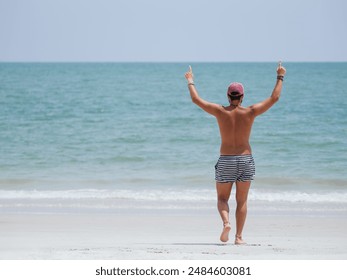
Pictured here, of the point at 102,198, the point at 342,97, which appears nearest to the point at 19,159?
the point at 102,198

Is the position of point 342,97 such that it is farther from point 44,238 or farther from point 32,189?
point 44,238

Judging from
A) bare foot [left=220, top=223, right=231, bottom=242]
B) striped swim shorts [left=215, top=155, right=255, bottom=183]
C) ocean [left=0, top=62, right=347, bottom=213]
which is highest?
ocean [left=0, top=62, right=347, bottom=213]

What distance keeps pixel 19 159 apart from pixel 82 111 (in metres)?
13.2

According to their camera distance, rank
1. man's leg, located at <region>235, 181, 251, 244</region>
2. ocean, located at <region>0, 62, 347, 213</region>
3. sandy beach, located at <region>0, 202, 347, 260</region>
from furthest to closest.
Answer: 1. ocean, located at <region>0, 62, 347, 213</region>
2. man's leg, located at <region>235, 181, 251, 244</region>
3. sandy beach, located at <region>0, 202, 347, 260</region>

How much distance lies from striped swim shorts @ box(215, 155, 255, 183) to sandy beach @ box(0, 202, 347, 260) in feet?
2.14

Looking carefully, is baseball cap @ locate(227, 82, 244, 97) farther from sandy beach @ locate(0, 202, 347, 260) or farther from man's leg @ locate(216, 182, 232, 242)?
sandy beach @ locate(0, 202, 347, 260)

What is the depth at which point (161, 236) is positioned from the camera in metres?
8.81

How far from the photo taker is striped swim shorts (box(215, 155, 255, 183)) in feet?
23.4

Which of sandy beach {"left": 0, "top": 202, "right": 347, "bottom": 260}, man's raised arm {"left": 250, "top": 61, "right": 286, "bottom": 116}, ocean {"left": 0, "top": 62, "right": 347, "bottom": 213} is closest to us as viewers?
man's raised arm {"left": 250, "top": 61, "right": 286, "bottom": 116}

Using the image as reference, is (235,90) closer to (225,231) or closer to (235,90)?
(235,90)

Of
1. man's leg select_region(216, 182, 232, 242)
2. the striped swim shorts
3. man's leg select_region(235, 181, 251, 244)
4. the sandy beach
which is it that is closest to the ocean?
the sandy beach

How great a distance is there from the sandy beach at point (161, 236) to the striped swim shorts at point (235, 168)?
0.65m

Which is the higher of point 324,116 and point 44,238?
point 324,116
